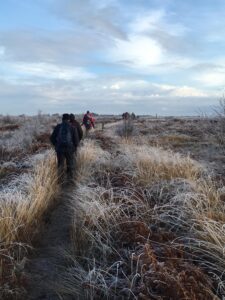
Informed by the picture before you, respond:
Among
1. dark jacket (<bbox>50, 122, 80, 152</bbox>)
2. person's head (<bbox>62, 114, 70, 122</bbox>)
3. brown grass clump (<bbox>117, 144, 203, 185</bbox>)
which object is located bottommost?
brown grass clump (<bbox>117, 144, 203, 185</bbox>)

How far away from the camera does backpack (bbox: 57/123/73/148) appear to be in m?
13.1

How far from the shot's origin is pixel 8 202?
792cm

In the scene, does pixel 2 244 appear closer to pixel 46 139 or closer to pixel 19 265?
pixel 19 265

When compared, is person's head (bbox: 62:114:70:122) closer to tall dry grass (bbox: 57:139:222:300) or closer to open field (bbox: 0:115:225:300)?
open field (bbox: 0:115:225:300)

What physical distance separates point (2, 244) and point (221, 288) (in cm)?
292

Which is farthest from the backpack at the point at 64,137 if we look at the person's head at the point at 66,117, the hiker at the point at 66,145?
the person's head at the point at 66,117

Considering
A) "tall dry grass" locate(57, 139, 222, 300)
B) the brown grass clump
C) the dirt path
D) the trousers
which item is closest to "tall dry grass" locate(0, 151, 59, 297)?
the dirt path

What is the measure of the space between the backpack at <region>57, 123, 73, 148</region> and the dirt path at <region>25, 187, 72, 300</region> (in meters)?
3.89

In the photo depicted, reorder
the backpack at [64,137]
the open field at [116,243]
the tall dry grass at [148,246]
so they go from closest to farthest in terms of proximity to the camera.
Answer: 1. the tall dry grass at [148,246]
2. the open field at [116,243]
3. the backpack at [64,137]

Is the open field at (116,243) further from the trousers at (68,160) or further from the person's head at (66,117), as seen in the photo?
the person's head at (66,117)

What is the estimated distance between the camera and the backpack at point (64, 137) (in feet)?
43.1

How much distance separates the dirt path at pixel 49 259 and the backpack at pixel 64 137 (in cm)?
389

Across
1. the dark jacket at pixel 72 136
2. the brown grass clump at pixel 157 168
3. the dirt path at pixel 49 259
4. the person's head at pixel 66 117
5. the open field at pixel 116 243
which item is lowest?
the dirt path at pixel 49 259

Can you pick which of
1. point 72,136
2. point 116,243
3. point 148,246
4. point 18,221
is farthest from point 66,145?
point 148,246
